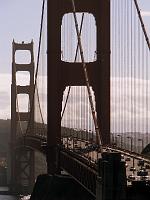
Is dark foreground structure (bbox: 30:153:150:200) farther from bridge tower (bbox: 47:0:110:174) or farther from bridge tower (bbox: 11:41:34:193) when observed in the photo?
bridge tower (bbox: 11:41:34:193)

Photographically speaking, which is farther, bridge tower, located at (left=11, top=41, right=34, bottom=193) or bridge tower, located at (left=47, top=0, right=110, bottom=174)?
bridge tower, located at (left=11, top=41, right=34, bottom=193)

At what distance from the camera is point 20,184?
7269cm

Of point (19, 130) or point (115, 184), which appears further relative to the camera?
point (19, 130)

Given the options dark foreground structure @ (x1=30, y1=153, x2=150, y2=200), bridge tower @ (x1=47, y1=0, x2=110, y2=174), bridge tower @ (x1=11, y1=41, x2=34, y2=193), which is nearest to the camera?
dark foreground structure @ (x1=30, y1=153, x2=150, y2=200)

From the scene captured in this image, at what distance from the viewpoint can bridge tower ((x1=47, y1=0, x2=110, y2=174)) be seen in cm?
4010

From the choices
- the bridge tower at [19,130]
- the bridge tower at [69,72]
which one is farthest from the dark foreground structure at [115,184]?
the bridge tower at [19,130]

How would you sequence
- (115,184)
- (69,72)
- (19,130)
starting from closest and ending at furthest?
(115,184) → (69,72) → (19,130)

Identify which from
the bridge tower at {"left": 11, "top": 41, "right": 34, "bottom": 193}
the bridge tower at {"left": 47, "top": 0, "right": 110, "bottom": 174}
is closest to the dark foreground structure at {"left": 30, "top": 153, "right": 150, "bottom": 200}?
the bridge tower at {"left": 47, "top": 0, "right": 110, "bottom": 174}

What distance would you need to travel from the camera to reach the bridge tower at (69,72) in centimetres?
4010

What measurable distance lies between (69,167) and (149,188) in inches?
578

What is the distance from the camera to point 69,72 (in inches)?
1620

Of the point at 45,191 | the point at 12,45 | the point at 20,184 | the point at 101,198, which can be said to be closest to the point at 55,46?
the point at 45,191

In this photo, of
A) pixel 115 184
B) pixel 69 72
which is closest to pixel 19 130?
pixel 69 72

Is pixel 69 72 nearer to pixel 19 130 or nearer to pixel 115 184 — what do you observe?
pixel 115 184
